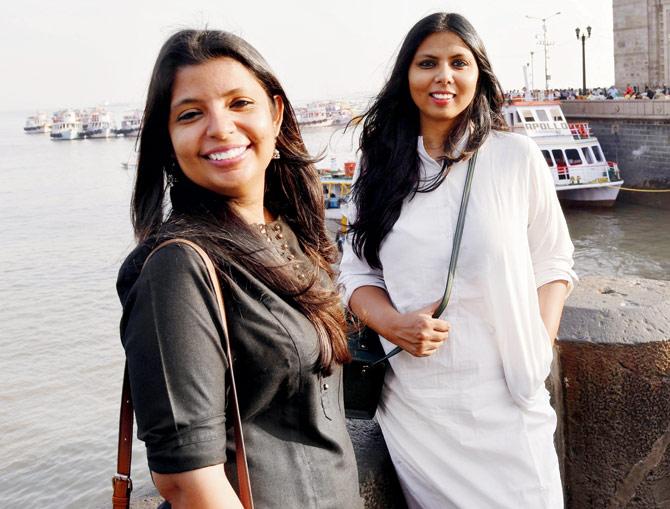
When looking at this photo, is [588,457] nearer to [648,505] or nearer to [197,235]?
[648,505]

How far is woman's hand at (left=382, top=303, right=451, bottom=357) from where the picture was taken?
1.76 meters

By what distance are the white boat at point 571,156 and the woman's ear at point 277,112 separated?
22.7m

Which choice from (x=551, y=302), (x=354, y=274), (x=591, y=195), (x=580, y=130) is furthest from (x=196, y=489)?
(x=580, y=130)

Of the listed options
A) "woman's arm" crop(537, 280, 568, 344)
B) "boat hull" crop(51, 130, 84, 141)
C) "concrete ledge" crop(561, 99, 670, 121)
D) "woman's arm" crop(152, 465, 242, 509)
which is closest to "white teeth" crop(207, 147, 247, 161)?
"woman's arm" crop(152, 465, 242, 509)

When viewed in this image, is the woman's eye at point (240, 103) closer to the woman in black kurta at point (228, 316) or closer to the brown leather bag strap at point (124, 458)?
the woman in black kurta at point (228, 316)

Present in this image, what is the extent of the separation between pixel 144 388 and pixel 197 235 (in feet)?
0.85

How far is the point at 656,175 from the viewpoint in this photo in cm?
2408

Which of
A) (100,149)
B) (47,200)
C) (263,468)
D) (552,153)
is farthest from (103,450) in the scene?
(100,149)

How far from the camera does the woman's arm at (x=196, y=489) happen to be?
1.17 meters

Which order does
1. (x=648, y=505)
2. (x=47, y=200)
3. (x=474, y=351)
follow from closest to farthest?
(x=474, y=351) < (x=648, y=505) < (x=47, y=200)

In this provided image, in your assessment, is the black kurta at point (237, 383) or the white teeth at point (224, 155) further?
the white teeth at point (224, 155)

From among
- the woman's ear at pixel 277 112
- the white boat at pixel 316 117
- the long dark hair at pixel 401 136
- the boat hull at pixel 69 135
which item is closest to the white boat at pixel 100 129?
the boat hull at pixel 69 135

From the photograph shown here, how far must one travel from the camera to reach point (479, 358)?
179 centimetres

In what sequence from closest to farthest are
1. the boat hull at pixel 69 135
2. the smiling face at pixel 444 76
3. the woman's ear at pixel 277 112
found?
the woman's ear at pixel 277 112
the smiling face at pixel 444 76
the boat hull at pixel 69 135
